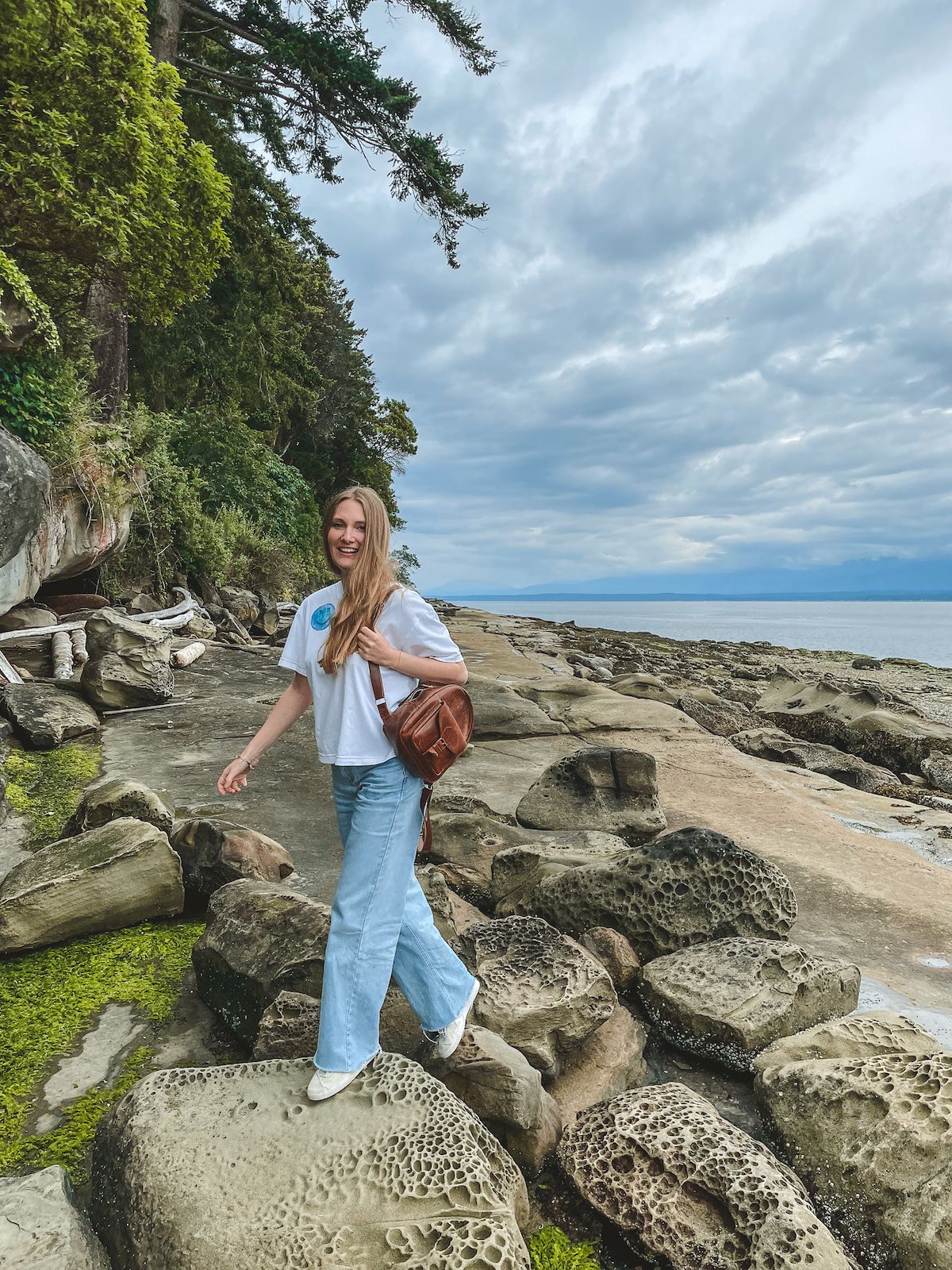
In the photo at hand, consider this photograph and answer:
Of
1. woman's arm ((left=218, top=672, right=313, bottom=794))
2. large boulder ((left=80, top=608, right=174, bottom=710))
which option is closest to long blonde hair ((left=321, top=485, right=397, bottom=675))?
woman's arm ((left=218, top=672, right=313, bottom=794))

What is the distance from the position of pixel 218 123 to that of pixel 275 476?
24.5ft

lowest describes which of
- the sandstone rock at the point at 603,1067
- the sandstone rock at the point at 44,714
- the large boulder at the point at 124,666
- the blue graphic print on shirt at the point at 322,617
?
the sandstone rock at the point at 603,1067

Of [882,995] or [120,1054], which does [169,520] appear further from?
[882,995]

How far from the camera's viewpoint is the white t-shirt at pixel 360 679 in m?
2.16

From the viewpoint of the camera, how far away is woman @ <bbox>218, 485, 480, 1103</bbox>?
6.84ft

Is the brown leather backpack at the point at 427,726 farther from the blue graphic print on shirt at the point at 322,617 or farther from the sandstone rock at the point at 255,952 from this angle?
the sandstone rock at the point at 255,952

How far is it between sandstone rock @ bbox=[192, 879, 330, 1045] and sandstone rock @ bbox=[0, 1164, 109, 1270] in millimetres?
734

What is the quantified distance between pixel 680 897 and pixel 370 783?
167cm

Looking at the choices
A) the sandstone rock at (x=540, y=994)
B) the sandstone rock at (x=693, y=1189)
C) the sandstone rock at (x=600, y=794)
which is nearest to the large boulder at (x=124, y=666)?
the sandstone rock at (x=600, y=794)

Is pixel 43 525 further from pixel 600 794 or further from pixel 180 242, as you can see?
pixel 600 794

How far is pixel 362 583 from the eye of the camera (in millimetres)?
2238

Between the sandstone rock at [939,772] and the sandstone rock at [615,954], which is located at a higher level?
the sandstone rock at [615,954]

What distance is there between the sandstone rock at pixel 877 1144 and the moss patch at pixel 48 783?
141 inches

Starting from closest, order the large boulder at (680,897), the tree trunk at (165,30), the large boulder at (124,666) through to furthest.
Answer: the large boulder at (680,897) → the large boulder at (124,666) → the tree trunk at (165,30)
